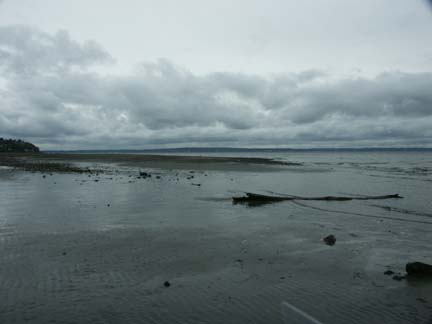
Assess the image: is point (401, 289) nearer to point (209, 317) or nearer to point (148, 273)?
point (209, 317)

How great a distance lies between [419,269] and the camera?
28.5 ft

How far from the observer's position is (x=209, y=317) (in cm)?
647

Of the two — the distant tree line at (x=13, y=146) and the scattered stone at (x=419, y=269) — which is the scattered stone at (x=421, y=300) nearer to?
the scattered stone at (x=419, y=269)

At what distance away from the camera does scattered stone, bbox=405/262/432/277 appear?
A: 8602 mm

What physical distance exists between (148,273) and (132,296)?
1351 millimetres

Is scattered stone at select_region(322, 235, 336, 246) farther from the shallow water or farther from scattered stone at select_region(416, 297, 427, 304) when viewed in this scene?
scattered stone at select_region(416, 297, 427, 304)

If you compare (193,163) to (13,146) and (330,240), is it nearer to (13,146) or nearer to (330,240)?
(330,240)

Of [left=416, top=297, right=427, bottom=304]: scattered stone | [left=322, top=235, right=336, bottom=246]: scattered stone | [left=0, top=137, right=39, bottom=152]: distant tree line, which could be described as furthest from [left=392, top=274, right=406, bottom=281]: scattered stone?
[left=0, top=137, right=39, bottom=152]: distant tree line

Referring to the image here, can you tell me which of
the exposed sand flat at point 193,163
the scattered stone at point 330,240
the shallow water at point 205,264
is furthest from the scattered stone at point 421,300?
the exposed sand flat at point 193,163

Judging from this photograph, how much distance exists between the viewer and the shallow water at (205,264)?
266 inches

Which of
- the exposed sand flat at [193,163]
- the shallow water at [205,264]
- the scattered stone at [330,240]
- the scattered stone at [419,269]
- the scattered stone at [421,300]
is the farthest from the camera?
the exposed sand flat at [193,163]

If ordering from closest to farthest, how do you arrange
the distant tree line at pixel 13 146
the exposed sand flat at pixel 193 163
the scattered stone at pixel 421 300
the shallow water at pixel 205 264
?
the shallow water at pixel 205 264 → the scattered stone at pixel 421 300 → the exposed sand flat at pixel 193 163 → the distant tree line at pixel 13 146

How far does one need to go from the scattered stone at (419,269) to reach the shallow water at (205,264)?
474mm

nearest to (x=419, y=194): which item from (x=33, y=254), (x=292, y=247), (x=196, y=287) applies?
(x=292, y=247)
